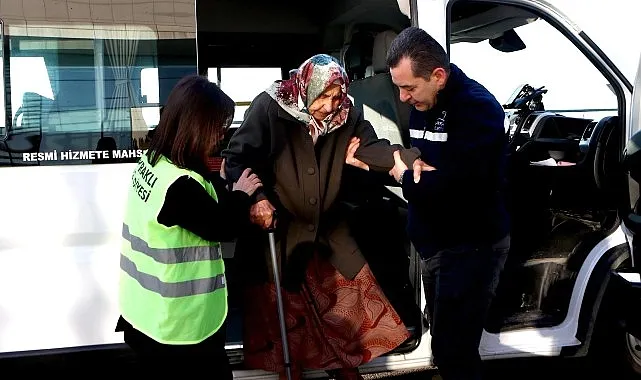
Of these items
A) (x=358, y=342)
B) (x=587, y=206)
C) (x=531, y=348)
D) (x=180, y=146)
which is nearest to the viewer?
(x=180, y=146)

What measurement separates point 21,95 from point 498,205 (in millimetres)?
2184

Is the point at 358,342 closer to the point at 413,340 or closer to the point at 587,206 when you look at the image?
the point at 413,340

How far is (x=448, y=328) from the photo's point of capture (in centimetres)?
328

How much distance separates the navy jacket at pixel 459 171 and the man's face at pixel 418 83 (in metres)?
0.04

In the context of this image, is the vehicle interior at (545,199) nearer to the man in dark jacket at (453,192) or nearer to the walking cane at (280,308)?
the man in dark jacket at (453,192)

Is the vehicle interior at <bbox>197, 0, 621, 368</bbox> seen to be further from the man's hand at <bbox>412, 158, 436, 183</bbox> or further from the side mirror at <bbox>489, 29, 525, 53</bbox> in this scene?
the man's hand at <bbox>412, 158, 436, 183</bbox>

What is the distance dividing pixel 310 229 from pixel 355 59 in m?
1.38

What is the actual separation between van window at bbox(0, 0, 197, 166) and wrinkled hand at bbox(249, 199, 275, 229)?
2.60ft

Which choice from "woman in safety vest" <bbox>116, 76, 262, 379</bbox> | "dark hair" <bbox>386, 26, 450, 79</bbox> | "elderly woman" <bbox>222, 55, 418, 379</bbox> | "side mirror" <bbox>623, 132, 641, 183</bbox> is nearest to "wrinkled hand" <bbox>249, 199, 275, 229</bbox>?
"elderly woman" <bbox>222, 55, 418, 379</bbox>

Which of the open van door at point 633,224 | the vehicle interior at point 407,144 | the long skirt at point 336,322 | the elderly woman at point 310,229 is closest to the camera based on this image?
the open van door at point 633,224

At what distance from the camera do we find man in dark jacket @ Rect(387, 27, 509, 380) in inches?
118

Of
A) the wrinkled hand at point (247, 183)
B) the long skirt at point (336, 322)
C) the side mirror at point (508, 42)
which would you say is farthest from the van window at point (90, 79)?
the side mirror at point (508, 42)

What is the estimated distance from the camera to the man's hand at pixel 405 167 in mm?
3078

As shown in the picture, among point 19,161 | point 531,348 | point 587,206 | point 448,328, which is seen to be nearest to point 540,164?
point 587,206
